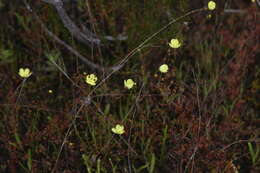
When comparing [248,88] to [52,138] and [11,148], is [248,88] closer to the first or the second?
[52,138]

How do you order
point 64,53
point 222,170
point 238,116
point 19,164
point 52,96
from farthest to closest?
1. point 64,53
2. point 52,96
3. point 238,116
4. point 19,164
5. point 222,170

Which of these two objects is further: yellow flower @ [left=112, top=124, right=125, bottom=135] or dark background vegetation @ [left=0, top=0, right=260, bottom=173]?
dark background vegetation @ [left=0, top=0, right=260, bottom=173]

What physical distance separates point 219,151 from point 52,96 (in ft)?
3.35

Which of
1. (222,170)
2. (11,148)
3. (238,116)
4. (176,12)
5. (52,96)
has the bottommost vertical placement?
(222,170)

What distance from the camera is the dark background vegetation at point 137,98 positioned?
5.28 ft

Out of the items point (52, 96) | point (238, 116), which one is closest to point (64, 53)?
point (52, 96)

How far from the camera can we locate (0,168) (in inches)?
65.9

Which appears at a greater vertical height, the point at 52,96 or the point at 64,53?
the point at 64,53

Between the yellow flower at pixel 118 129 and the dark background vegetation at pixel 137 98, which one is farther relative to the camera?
the dark background vegetation at pixel 137 98

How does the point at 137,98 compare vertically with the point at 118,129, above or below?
above

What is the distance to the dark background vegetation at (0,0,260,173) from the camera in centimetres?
161

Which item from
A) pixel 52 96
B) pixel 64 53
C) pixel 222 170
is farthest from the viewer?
pixel 64 53

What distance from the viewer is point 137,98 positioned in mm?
1416

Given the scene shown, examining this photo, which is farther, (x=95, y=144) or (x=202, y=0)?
(x=202, y=0)
